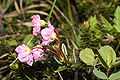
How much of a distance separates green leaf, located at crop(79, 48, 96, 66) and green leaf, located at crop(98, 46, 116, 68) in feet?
0.13

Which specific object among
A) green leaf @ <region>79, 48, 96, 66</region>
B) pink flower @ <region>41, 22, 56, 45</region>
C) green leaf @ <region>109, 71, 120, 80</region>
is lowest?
green leaf @ <region>109, 71, 120, 80</region>

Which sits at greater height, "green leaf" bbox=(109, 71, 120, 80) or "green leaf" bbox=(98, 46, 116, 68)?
"green leaf" bbox=(98, 46, 116, 68)

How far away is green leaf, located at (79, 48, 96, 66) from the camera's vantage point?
1.11m

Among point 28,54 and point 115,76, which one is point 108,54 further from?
point 28,54

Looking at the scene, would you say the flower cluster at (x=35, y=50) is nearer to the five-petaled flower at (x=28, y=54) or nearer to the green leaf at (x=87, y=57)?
the five-petaled flower at (x=28, y=54)

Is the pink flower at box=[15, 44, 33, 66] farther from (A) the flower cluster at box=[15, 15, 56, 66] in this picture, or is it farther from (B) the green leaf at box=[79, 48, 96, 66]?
(B) the green leaf at box=[79, 48, 96, 66]

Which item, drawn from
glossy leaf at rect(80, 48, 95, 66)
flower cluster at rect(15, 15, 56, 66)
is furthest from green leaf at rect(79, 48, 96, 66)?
flower cluster at rect(15, 15, 56, 66)

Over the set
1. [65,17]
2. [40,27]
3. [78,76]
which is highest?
[40,27]

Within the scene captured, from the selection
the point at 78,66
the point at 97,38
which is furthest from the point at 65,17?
the point at 78,66

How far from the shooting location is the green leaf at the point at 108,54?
109 cm

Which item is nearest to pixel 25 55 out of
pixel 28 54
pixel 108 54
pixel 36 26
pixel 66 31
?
pixel 28 54

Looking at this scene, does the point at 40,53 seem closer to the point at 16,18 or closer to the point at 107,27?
the point at 107,27

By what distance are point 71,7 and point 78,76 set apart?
637 mm

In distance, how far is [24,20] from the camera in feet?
6.10
